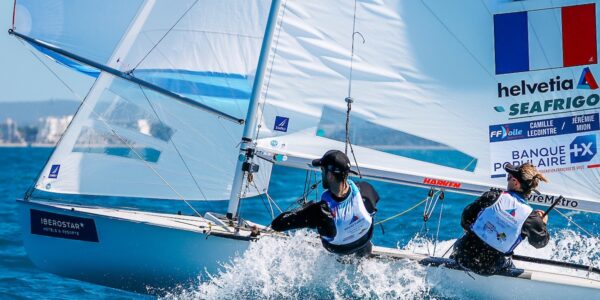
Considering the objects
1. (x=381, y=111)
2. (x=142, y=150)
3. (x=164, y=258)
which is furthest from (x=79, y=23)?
(x=381, y=111)

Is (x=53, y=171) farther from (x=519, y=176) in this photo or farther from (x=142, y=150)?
(x=519, y=176)

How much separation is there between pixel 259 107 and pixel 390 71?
3.21ft

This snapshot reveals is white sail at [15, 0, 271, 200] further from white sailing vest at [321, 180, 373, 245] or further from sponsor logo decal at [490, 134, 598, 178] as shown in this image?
sponsor logo decal at [490, 134, 598, 178]

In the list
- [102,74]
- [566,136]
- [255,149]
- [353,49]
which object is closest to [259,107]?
[255,149]

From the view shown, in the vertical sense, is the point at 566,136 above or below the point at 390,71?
below

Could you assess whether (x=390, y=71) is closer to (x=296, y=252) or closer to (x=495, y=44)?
(x=495, y=44)

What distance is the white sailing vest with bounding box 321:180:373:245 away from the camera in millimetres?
5703

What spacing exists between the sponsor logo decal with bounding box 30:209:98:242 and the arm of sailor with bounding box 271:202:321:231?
4.62 ft

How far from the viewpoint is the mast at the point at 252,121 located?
653 centimetres

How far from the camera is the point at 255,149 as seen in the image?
21.6 ft

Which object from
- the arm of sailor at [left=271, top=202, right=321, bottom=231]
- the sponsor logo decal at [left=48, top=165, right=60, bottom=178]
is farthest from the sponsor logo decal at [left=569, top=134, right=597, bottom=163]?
the sponsor logo decal at [left=48, top=165, right=60, bottom=178]

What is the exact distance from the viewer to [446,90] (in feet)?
21.9

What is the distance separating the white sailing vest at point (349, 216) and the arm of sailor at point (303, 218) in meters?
0.09

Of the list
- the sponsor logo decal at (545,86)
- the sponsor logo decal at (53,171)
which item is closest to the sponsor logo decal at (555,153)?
the sponsor logo decal at (545,86)
